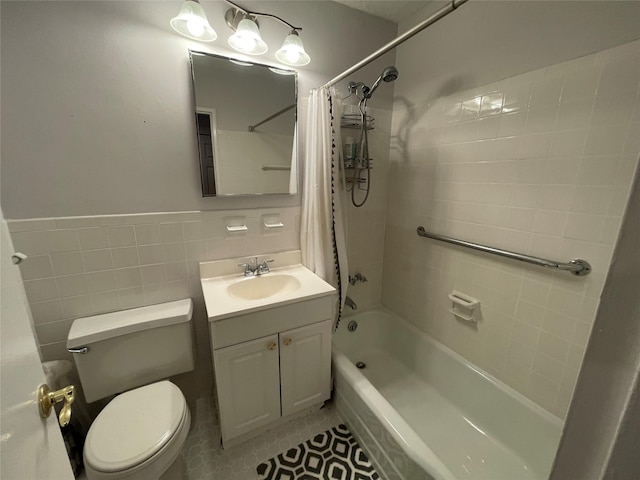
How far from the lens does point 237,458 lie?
134 centimetres

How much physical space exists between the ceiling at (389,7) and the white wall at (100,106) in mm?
407

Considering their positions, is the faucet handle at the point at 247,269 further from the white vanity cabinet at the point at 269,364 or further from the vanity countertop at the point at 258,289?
the white vanity cabinet at the point at 269,364

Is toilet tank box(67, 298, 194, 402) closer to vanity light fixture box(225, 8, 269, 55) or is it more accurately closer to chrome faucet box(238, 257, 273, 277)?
chrome faucet box(238, 257, 273, 277)

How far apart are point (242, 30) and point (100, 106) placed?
0.75 m

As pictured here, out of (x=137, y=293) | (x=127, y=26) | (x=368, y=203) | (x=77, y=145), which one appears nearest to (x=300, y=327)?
(x=137, y=293)

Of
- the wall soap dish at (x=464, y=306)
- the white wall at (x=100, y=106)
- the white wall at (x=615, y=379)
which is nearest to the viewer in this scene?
the white wall at (x=615, y=379)

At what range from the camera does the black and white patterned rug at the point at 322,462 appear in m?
1.26

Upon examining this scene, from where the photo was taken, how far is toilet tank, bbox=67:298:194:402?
1.17 m

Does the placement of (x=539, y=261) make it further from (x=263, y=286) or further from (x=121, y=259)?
(x=121, y=259)

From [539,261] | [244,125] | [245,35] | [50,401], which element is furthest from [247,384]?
[245,35]

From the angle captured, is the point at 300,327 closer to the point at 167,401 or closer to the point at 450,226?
the point at 167,401

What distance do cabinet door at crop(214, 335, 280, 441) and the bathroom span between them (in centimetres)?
44

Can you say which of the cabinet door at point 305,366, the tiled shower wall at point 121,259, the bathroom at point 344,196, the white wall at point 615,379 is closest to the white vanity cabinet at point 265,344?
the cabinet door at point 305,366

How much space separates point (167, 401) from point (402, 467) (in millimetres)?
1075
